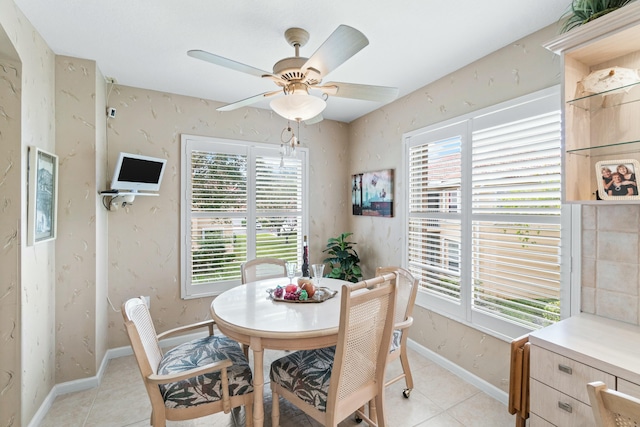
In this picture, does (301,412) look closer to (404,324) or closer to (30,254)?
(404,324)

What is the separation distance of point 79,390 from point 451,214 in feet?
11.2

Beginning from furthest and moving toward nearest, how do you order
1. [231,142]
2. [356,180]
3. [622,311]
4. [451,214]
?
[356,180] < [231,142] < [451,214] < [622,311]

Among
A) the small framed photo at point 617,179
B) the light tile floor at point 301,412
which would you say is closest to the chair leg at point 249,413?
the light tile floor at point 301,412

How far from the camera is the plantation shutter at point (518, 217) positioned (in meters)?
2.00

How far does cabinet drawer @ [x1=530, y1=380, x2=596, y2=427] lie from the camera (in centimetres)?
129

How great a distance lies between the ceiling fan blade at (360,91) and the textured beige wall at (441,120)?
0.98m

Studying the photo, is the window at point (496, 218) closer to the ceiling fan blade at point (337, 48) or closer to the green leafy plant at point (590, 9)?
the green leafy plant at point (590, 9)

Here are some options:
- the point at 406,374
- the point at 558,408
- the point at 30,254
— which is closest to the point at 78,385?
the point at 30,254

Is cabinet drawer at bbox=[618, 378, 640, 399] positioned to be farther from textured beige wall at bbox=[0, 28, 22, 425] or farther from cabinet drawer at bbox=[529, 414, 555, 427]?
textured beige wall at bbox=[0, 28, 22, 425]

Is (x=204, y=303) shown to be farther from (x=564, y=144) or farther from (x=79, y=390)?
(x=564, y=144)

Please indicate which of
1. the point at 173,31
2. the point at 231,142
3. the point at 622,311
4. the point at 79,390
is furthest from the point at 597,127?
the point at 79,390

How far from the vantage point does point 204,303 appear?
3.35 meters

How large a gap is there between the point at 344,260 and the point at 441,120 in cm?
186

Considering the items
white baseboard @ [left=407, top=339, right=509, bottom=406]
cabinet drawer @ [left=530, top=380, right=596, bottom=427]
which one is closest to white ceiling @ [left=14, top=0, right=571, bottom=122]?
cabinet drawer @ [left=530, top=380, right=596, bottom=427]
